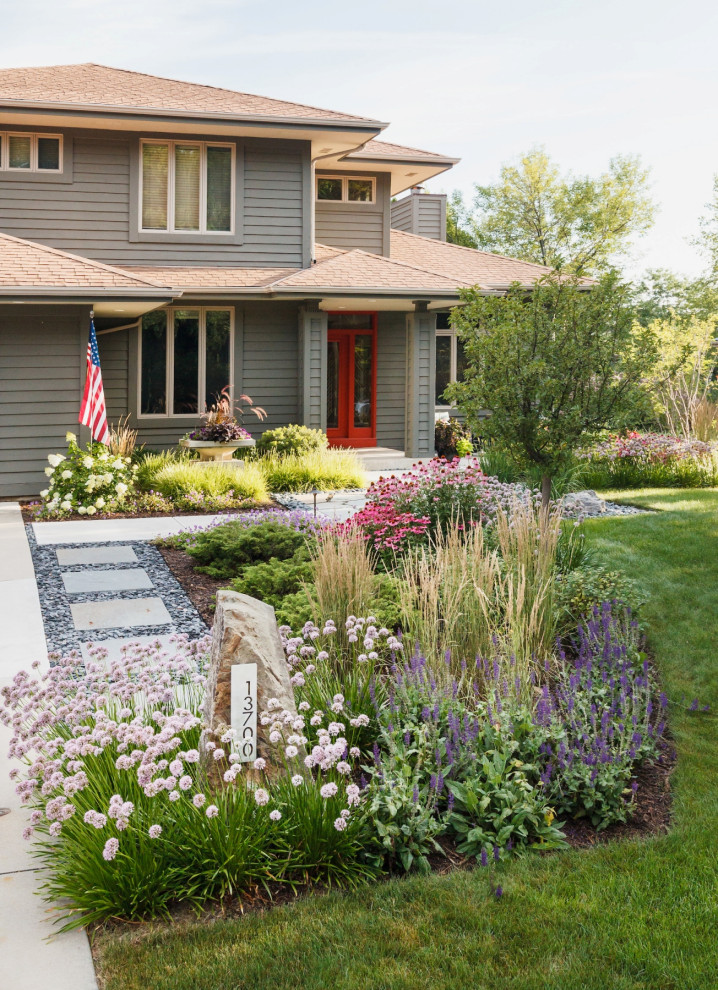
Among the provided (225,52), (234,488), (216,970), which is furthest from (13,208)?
(225,52)

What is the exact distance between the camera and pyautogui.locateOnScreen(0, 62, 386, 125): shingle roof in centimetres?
1470

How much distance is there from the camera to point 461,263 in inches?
790

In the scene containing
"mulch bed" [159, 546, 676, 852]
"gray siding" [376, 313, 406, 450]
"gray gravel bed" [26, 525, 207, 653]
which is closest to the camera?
"mulch bed" [159, 546, 676, 852]

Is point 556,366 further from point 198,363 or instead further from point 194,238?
point 194,238

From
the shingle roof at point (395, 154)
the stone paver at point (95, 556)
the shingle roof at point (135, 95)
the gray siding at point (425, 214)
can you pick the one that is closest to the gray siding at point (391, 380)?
the shingle roof at point (395, 154)

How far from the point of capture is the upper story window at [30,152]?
15.2 metres

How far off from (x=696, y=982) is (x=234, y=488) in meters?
10.6

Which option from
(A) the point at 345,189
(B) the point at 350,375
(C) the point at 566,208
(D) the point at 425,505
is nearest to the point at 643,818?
(D) the point at 425,505

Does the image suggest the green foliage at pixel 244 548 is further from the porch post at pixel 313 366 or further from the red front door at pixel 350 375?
the red front door at pixel 350 375

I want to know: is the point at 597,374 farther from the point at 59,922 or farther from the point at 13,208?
the point at 13,208

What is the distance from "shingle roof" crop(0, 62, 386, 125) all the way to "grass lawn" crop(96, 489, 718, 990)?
13.7 meters

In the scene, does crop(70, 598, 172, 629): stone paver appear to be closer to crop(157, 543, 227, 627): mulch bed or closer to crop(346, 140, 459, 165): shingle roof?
crop(157, 543, 227, 627): mulch bed

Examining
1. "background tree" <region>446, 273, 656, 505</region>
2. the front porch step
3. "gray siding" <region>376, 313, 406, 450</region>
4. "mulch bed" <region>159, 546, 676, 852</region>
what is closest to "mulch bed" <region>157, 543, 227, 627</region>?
"background tree" <region>446, 273, 656, 505</region>

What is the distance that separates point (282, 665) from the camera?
155 inches
